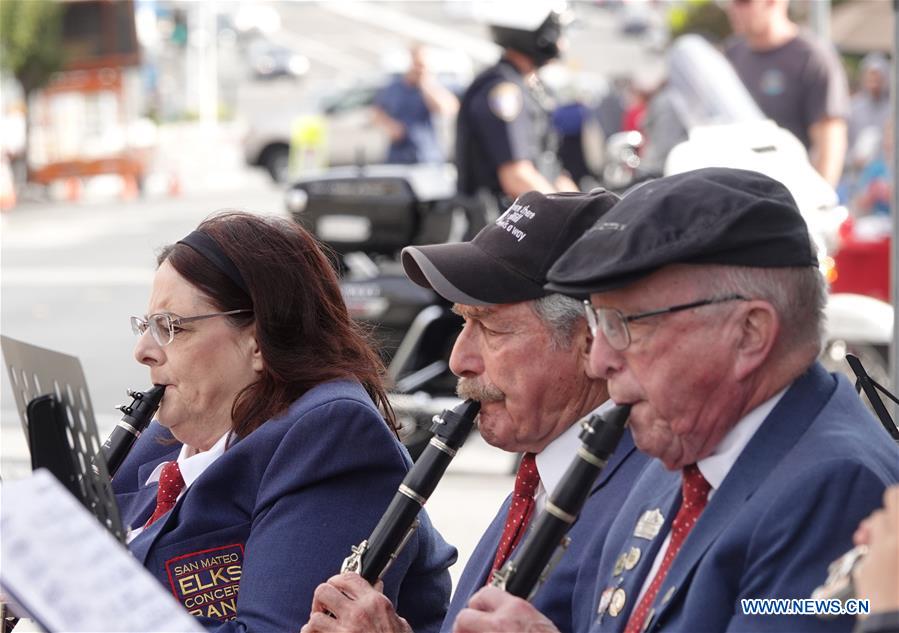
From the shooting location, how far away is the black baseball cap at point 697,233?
7.24 feet

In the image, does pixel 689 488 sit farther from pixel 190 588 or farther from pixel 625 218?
pixel 190 588

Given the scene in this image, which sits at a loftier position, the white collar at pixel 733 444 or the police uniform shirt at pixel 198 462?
the white collar at pixel 733 444

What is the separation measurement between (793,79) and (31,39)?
73.0 ft

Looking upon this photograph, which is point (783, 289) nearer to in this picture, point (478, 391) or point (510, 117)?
point (478, 391)

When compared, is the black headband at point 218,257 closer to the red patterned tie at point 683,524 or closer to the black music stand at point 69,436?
the black music stand at point 69,436

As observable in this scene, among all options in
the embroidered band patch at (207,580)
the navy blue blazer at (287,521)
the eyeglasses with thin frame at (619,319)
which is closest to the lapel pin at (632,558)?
the eyeglasses with thin frame at (619,319)

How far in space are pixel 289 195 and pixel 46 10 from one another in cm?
2157

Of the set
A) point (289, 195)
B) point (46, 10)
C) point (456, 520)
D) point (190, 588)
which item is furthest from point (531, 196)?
point (46, 10)

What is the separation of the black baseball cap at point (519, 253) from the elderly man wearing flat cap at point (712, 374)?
1.57ft

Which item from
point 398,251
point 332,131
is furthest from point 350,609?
point 332,131

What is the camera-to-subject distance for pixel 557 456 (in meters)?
2.83

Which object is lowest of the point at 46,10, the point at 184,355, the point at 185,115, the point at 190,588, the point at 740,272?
the point at 185,115

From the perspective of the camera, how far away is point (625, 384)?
7.67 ft

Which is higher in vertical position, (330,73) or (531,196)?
(531,196)
